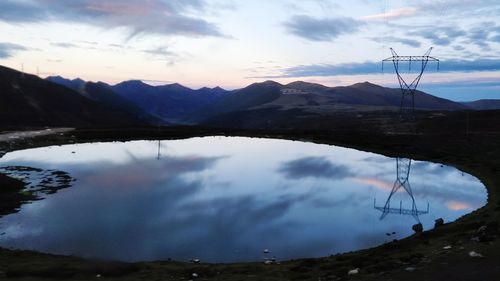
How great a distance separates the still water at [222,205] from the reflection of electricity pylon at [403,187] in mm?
642

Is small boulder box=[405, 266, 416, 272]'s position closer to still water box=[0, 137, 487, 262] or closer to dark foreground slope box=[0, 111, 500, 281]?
dark foreground slope box=[0, 111, 500, 281]

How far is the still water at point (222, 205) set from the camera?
1646 inches

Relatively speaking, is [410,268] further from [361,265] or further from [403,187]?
Result: [403,187]

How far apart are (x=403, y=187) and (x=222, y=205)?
32322mm

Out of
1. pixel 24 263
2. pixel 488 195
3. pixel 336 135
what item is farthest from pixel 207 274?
pixel 336 135

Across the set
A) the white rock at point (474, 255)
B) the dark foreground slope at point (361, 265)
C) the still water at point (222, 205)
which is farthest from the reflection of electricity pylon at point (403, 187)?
Result: the white rock at point (474, 255)

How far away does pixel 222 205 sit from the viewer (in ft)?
196

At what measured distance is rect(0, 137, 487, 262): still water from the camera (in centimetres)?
4181

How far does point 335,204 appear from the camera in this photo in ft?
201

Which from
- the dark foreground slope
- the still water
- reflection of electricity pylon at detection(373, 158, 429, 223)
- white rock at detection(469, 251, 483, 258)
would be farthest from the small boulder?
reflection of electricity pylon at detection(373, 158, 429, 223)

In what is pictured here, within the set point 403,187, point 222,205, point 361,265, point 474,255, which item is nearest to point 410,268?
point 361,265

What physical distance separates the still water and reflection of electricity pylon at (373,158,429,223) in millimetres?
642

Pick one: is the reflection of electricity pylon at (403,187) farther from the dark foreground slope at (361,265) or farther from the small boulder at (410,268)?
the small boulder at (410,268)

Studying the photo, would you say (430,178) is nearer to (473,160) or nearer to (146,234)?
(473,160)
